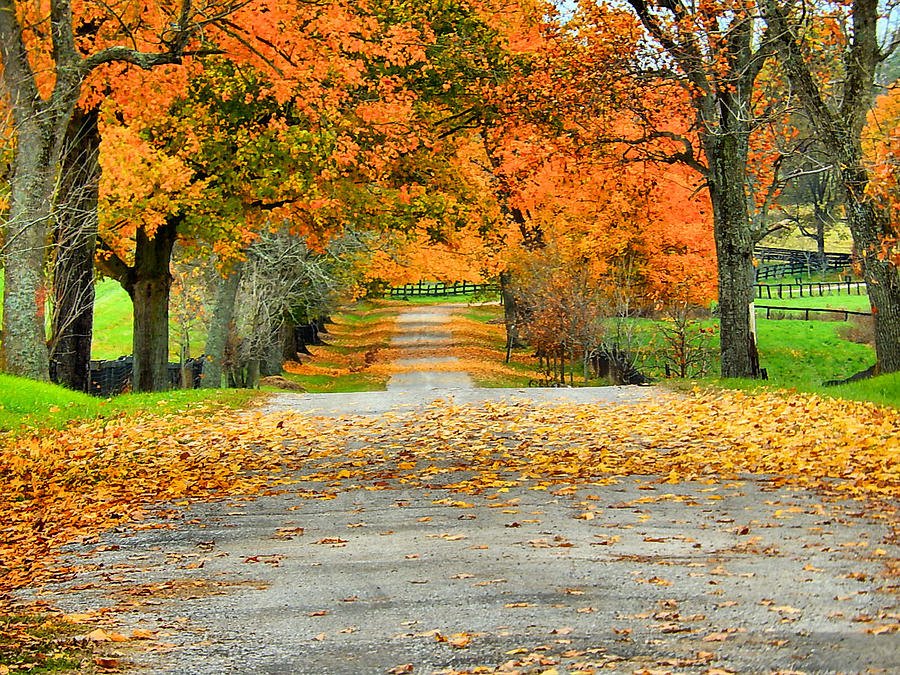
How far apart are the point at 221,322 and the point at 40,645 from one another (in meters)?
20.0

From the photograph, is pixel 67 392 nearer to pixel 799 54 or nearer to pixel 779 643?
pixel 799 54

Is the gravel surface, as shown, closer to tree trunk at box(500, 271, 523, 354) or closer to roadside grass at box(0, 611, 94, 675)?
roadside grass at box(0, 611, 94, 675)

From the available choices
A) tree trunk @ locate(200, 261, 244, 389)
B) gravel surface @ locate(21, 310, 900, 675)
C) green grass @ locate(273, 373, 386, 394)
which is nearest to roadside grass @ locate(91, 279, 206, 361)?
green grass @ locate(273, 373, 386, 394)

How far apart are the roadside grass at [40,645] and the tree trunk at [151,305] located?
53.7ft

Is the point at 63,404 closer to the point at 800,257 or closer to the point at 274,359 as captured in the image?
the point at 274,359

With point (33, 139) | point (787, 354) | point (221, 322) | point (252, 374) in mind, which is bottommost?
point (787, 354)

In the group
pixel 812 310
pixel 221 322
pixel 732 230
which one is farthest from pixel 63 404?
pixel 812 310

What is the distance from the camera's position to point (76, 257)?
19.3 meters

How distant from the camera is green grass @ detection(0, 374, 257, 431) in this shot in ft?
48.4

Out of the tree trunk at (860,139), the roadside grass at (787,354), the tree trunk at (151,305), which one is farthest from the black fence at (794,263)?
the tree trunk at (860,139)

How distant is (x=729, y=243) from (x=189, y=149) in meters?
10.2

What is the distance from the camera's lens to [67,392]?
56.5 ft

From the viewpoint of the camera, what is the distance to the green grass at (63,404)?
580 inches

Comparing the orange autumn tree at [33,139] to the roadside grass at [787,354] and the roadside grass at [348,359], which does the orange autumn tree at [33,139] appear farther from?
the roadside grass at [787,354]
